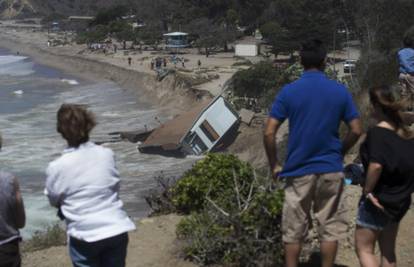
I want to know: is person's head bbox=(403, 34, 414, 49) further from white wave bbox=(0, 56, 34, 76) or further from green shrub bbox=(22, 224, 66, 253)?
white wave bbox=(0, 56, 34, 76)

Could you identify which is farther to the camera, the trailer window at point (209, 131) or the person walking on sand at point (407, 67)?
the trailer window at point (209, 131)

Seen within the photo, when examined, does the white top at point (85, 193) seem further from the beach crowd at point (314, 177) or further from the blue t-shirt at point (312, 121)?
the blue t-shirt at point (312, 121)

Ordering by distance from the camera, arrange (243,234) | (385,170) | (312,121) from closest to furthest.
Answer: (385,170) → (312,121) → (243,234)

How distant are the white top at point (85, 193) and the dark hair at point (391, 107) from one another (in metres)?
1.66

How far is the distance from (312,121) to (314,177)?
1.10 ft

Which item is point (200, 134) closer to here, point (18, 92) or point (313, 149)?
point (313, 149)

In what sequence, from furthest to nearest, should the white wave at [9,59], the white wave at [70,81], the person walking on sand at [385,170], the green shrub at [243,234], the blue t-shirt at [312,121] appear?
the white wave at [9,59] → the white wave at [70,81] → the green shrub at [243,234] → the blue t-shirt at [312,121] → the person walking on sand at [385,170]

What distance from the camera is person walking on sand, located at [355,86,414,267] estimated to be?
394 centimetres

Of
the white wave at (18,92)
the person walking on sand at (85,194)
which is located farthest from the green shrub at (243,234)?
the white wave at (18,92)

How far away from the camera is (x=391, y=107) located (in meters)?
4.04

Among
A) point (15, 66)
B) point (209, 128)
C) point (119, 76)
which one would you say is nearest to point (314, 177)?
point (209, 128)

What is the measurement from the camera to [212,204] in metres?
5.61

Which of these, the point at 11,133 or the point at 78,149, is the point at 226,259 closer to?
the point at 78,149

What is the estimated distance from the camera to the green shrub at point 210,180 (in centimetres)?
634
